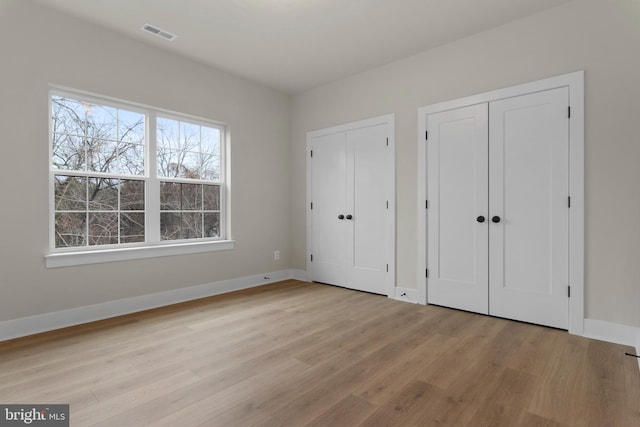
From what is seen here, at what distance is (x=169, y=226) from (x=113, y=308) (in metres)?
1.03

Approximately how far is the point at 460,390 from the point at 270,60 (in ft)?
12.5

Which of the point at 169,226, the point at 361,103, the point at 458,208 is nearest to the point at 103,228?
the point at 169,226

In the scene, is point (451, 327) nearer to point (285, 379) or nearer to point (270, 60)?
point (285, 379)

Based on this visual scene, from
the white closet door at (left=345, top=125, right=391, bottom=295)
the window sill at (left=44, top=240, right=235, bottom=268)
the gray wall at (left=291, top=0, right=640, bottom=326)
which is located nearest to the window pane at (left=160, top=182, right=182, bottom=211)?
the window sill at (left=44, top=240, right=235, bottom=268)

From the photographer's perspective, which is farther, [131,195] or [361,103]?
[361,103]

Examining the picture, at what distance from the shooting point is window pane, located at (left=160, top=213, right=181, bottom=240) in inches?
151

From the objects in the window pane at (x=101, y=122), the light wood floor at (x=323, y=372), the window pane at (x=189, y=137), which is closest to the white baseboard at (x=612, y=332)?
the light wood floor at (x=323, y=372)

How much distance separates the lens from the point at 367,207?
429 centimetres

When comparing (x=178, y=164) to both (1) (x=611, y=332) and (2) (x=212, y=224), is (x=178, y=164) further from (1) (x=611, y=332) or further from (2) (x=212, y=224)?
(1) (x=611, y=332)

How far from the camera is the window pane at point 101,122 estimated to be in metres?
3.29

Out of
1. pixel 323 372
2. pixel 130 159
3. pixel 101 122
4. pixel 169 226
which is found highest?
pixel 101 122

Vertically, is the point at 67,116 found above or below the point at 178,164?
above

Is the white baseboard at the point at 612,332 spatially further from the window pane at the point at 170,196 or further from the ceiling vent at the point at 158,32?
the ceiling vent at the point at 158,32

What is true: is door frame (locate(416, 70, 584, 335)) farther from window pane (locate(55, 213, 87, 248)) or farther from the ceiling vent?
window pane (locate(55, 213, 87, 248))
